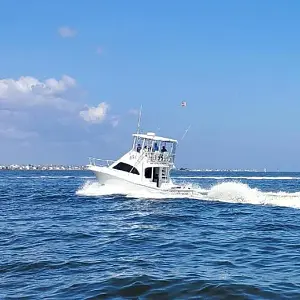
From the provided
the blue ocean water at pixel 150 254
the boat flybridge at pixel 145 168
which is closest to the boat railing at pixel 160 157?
the boat flybridge at pixel 145 168

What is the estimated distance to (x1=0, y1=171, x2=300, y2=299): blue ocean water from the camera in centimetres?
976

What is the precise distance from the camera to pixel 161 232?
694 inches

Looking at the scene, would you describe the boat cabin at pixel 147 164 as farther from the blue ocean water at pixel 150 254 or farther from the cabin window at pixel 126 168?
the blue ocean water at pixel 150 254

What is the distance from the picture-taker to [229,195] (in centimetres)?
3469

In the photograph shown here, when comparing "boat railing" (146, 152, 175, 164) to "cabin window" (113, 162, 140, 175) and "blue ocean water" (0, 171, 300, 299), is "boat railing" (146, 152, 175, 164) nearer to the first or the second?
"cabin window" (113, 162, 140, 175)

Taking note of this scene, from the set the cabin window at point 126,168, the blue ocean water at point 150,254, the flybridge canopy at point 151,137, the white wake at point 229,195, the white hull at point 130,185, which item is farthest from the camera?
the flybridge canopy at point 151,137

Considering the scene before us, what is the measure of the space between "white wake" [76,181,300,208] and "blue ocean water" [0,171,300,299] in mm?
5069

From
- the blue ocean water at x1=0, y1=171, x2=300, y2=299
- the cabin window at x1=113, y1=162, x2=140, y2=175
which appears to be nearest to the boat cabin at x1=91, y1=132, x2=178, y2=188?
the cabin window at x1=113, y1=162, x2=140, y2=175

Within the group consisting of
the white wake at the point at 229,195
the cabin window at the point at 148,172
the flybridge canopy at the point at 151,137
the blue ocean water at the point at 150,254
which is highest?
the flybridge canopy at the point at 151,137

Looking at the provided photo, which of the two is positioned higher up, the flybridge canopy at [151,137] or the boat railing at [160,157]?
the flybridge canopy at [151,137]

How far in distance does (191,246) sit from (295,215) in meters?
10.8

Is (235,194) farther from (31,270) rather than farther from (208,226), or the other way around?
(31,270)

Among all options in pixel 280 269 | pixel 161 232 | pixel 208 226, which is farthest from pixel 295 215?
pixel 280 269

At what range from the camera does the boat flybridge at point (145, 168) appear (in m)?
34.6
